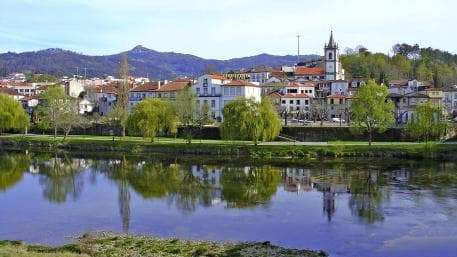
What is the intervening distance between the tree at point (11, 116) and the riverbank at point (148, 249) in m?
52.0

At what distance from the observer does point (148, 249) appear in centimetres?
2188

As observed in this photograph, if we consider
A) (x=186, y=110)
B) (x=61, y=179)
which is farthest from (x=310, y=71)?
(x=61, y=179)

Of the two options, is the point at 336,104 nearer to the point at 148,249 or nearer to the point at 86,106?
the point at 86,106

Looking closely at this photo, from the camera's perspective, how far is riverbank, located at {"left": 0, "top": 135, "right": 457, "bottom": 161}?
51.8 meters

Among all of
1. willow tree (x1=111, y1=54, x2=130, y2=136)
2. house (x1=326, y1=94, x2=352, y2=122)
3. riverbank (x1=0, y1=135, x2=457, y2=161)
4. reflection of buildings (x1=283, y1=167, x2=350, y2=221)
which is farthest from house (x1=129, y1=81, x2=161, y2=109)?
reflection of buildings (x1=283, y1=167, x2=350, y2=221)

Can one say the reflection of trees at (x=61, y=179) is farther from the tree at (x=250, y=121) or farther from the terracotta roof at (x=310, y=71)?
the terracotta roof at (x=310, y=71)

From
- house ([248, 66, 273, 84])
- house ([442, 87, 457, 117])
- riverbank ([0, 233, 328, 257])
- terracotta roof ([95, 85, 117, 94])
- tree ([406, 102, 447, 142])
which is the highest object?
house ([248, 66, 273, 84])

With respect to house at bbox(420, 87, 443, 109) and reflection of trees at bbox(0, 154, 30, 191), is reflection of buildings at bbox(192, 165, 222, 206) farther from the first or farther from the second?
house at bbox(420, 87, 443, 109)

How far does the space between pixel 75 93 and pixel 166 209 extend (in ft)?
284

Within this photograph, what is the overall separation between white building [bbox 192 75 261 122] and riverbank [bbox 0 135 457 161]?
15963 millimetres

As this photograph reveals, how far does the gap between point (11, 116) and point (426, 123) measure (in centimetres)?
4868

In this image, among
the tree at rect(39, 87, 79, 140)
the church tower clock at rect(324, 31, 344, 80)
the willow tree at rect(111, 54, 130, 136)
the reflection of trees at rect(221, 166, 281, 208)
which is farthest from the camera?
the church tower clock at rect(324, 31, 344, 80)

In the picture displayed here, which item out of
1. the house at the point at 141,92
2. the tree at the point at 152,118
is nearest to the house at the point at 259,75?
the house at the point at 141,92

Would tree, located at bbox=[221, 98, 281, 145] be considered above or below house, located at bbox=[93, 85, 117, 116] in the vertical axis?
below
